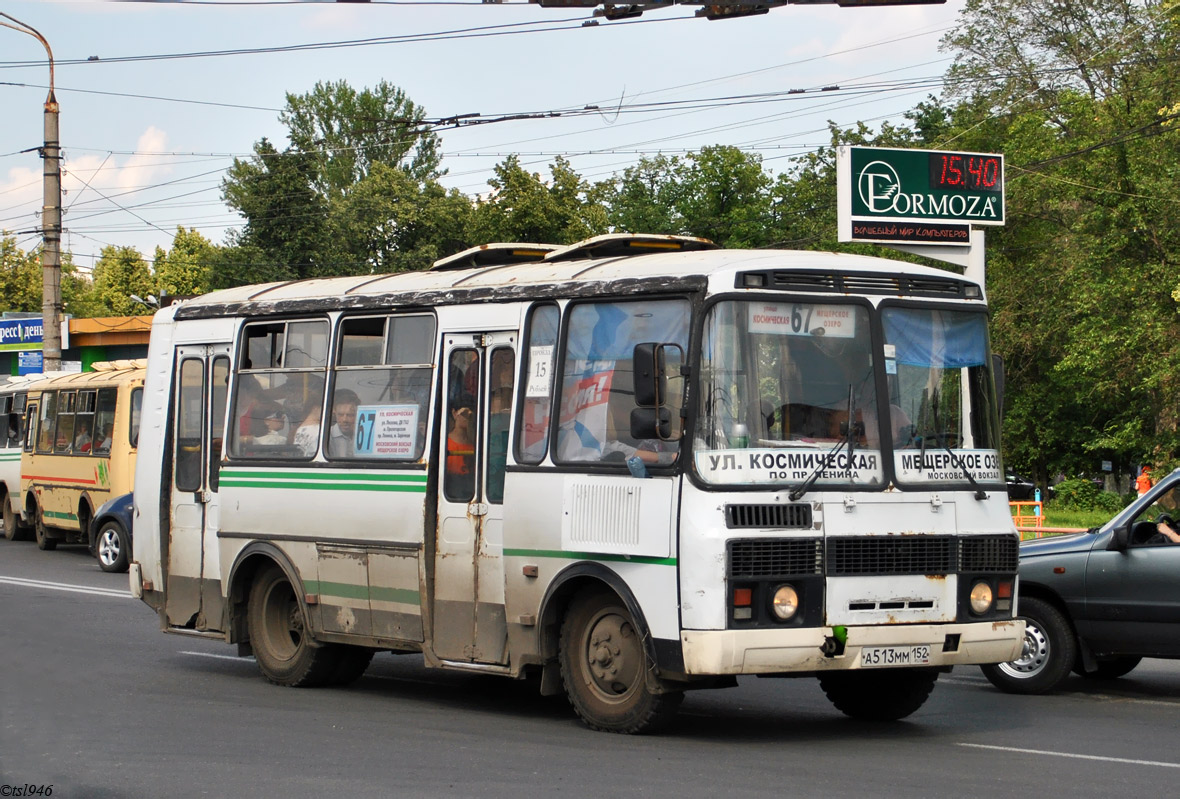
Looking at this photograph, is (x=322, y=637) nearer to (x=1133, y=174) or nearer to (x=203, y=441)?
(x=203, y=441)

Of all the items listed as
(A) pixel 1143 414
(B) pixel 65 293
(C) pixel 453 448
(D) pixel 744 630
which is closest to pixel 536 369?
(C) pixel 453 448

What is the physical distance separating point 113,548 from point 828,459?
1700 cm

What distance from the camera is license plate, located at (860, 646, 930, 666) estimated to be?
9091 mm

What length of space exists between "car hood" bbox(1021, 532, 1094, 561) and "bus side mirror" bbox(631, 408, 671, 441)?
4.59 metres

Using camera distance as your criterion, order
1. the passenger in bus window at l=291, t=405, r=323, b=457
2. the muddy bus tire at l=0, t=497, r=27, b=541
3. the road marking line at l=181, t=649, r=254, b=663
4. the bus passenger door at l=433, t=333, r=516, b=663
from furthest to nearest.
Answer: the muddy bus tire at l=0, t=497, r=27, b=541, the road marking line at l=181, t=649, r=254, b=663, the passenger in bus window at l=291, t=405, r=323, b=457, the bus passenger door at l=433, t=333, r=516, b=663

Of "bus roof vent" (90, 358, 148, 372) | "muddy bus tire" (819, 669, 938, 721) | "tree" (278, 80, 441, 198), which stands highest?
"tree" (278, 80, 441, 198)

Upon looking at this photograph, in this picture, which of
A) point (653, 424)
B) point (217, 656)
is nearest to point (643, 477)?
point (653, 424)

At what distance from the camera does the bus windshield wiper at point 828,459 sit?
8.92 metres

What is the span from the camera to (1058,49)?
54656 millimetres

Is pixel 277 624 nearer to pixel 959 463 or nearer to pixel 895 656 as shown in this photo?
pixel 895 656

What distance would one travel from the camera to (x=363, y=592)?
1129cm

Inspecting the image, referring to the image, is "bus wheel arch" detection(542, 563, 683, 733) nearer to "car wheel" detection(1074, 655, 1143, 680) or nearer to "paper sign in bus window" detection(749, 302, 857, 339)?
"paper sign in bus window" detection(749, 302, 857, 339)

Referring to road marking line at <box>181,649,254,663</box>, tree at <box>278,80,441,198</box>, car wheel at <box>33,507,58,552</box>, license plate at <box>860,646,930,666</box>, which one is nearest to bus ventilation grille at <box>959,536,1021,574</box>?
license plate at <box>860,646,930,666</box>

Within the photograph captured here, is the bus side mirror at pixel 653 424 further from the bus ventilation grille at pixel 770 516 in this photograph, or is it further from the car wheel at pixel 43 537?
the car wheel at pixel 43 537
